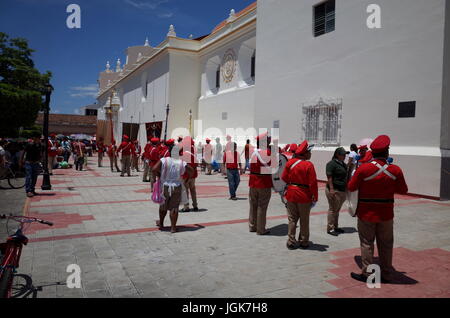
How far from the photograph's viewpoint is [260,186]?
6379mm

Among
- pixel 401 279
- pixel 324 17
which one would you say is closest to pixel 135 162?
pixel 324 17

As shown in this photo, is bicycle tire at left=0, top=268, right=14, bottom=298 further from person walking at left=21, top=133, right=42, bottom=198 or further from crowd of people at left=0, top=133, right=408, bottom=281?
person walking at left=21, top=133, right=42, bottom=198

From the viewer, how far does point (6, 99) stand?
2378cm

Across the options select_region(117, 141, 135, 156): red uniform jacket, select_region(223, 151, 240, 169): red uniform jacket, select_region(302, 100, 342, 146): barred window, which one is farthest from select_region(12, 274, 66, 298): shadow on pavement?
select_region(117, 141, 135, 156): red uniform jacket

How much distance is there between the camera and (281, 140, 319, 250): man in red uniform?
5316mm

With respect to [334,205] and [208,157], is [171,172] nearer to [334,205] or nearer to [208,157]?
[334,205]

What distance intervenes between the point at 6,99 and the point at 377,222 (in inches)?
1037

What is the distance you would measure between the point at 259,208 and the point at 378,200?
8.31 ft

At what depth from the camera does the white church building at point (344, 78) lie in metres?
10.1

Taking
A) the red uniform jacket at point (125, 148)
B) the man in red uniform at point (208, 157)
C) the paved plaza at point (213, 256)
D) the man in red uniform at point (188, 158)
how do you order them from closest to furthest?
the paved plaza at point (213, 256) → the man in red uniform at point (188, 158) → the red uniform jacket at point (125, 148) → the man in red uniform at point (208, 157)

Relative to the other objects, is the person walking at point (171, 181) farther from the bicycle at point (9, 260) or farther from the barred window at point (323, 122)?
the barred window at point (323, 122)

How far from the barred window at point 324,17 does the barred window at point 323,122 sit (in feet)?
9.75

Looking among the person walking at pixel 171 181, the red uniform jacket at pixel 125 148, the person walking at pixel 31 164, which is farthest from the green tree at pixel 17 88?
the person walking at pixel 171 181

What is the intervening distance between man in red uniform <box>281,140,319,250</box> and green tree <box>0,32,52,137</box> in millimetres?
24638
